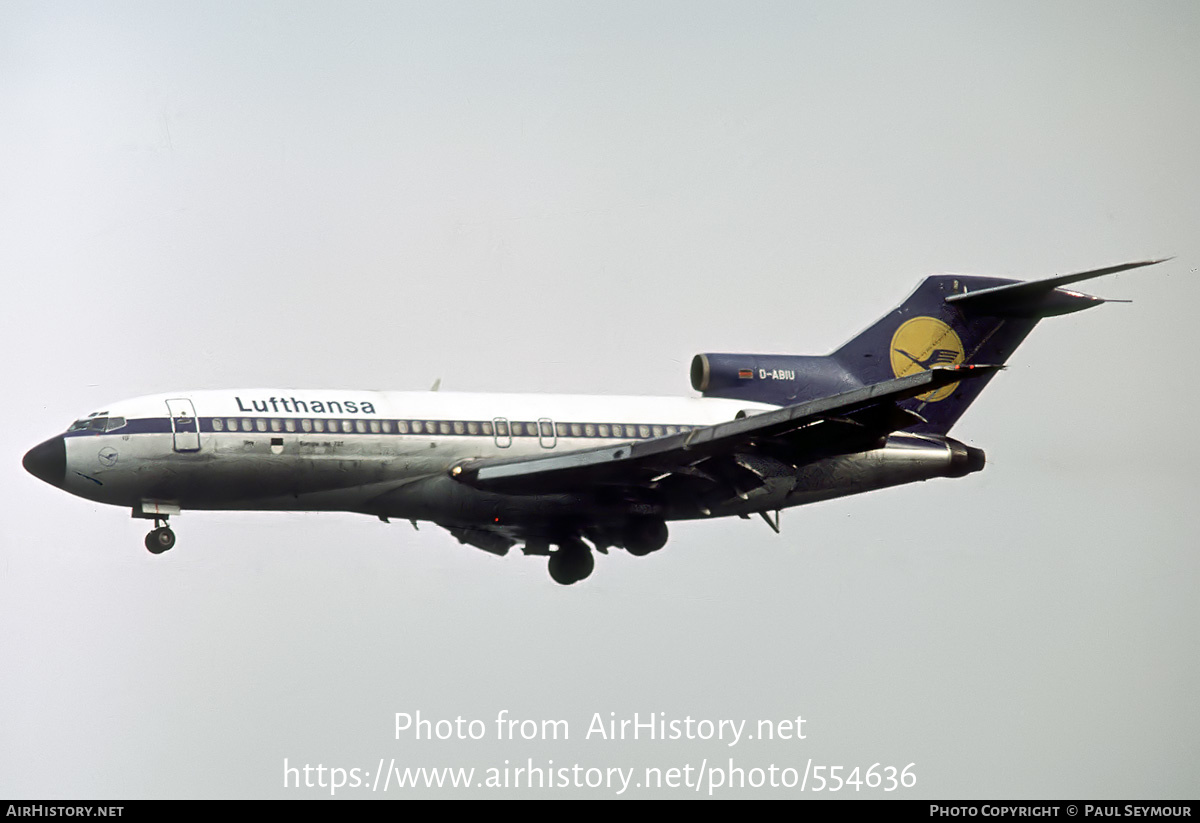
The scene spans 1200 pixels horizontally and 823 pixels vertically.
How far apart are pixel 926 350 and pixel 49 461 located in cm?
2209

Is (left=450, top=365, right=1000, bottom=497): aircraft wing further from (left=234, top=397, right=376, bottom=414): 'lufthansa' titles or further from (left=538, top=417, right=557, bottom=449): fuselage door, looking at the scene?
(left=234, top=397, right=376, bottom=414): 'lufthansa' titles

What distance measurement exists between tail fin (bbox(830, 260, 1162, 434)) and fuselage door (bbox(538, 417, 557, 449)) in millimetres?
8794

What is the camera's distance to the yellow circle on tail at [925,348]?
45.8 metres

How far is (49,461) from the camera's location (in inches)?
1500

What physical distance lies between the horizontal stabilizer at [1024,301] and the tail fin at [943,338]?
0.03m

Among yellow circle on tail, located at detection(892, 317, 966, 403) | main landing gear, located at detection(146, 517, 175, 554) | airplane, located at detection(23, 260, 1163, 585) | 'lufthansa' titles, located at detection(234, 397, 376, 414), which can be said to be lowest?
main landing gear, located at detection(146, 517, 175, 554)

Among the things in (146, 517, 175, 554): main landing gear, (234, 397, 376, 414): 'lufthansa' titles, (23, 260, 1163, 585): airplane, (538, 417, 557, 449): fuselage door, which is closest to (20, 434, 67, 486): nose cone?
(23, 260, 1163, 585): airplane

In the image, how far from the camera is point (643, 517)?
136 ft

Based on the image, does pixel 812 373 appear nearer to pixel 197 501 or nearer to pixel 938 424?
pixel 938 424

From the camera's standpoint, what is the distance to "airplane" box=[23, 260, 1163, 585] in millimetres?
38062

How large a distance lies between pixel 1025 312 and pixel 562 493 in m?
13.8

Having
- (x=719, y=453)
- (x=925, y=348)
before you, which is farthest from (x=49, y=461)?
(x=925, y=348)
